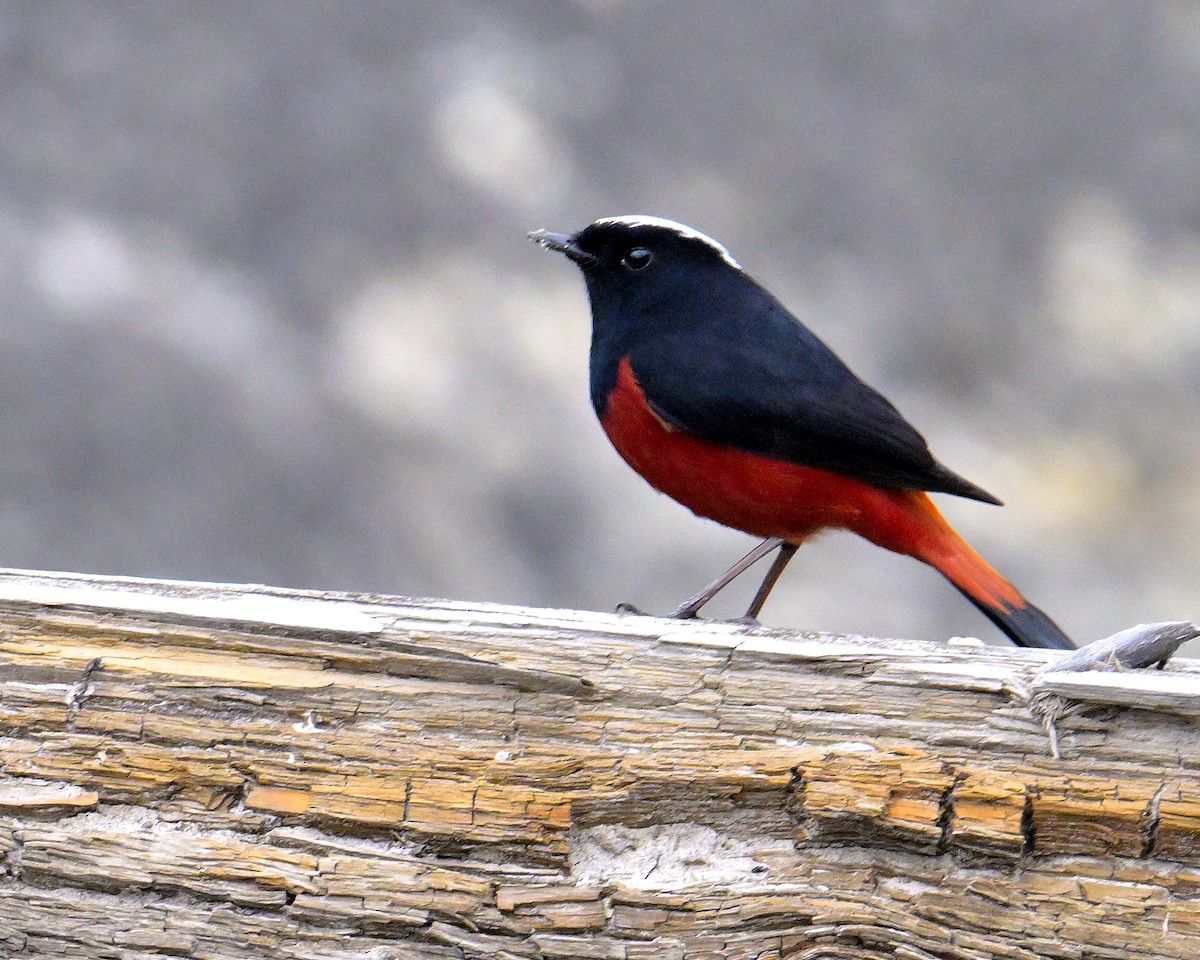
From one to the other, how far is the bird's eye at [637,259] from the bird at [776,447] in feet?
0.62

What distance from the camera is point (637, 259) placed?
10.8ft

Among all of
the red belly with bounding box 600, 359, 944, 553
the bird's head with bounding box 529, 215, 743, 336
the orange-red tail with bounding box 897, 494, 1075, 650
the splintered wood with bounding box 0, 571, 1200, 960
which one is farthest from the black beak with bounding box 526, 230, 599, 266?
the splintered wood with bounding box 0, 571, 1200, 960

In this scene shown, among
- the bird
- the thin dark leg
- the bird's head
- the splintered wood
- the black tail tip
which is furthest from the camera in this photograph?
the bird's head

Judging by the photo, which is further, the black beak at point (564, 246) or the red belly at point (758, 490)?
the black beak at point (564, 246)

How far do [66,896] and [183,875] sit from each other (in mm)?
173

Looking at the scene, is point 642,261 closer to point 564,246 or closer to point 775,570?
point 564,246

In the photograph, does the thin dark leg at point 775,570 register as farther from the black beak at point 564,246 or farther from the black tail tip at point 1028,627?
the black beak at point 564,246

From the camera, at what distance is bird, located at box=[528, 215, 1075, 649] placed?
290cm

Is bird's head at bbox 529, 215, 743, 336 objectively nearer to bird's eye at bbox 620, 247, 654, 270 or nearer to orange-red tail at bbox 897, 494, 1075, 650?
bird's eye at bbox 620, 247, 654, 270

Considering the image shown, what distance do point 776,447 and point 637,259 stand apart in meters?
0.69

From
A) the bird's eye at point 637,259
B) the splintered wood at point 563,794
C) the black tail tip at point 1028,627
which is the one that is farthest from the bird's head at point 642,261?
the splintered wood at point 563,794

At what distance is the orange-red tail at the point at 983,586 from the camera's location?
2746 mm

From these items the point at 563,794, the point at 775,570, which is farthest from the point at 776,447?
the point at 563,794

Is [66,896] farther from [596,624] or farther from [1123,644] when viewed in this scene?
[1123,644]
